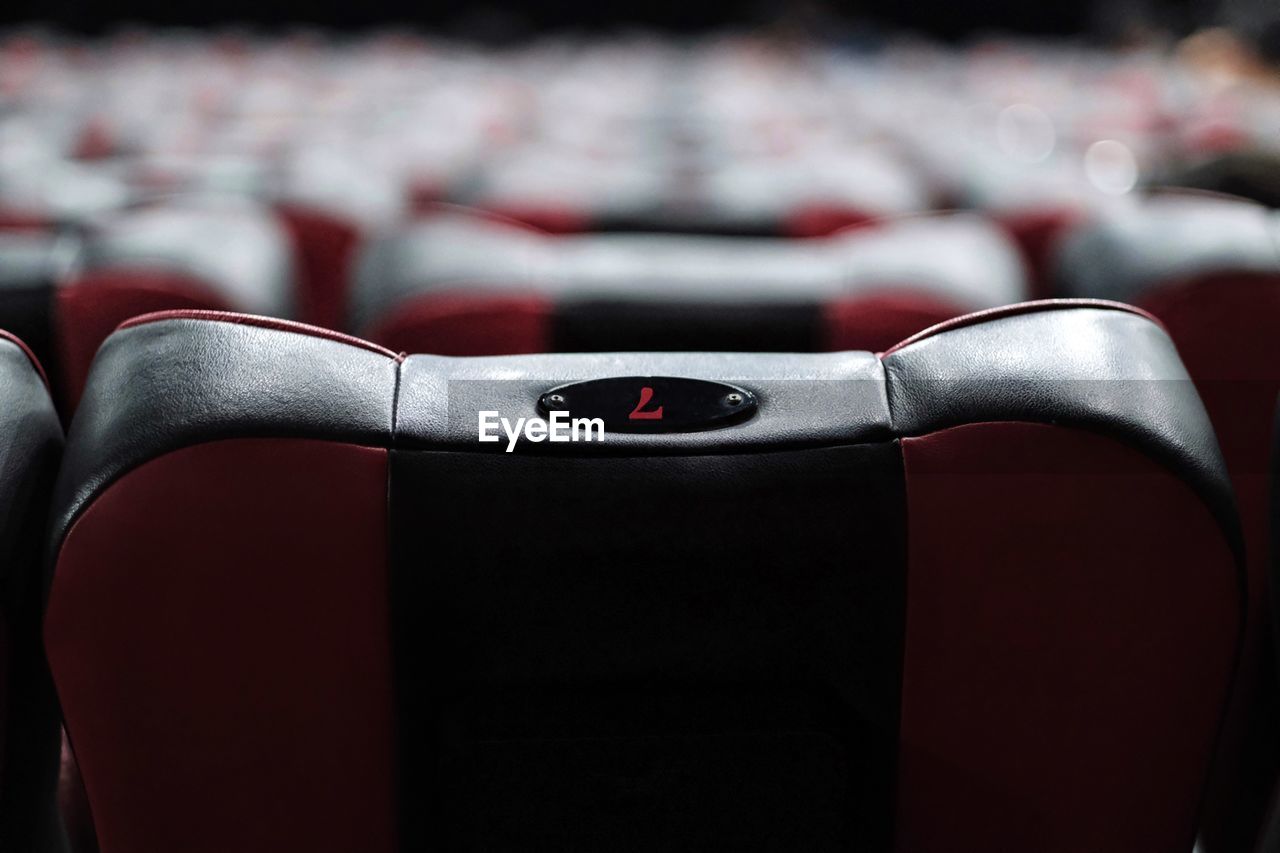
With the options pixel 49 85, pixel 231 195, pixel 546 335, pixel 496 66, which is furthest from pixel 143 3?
pixel 546 335

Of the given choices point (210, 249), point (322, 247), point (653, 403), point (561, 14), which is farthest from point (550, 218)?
point (561, 14)

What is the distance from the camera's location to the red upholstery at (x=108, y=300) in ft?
2.71

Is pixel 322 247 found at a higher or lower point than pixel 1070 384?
lower

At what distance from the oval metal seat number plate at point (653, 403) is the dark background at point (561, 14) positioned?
21.2 feet

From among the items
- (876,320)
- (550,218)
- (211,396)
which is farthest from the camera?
(550,218)

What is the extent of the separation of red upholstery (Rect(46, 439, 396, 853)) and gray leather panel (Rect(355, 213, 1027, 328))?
0.31 meters

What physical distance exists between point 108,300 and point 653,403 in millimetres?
480

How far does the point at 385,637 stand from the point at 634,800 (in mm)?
160

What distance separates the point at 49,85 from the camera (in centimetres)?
353

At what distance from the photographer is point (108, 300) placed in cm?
83

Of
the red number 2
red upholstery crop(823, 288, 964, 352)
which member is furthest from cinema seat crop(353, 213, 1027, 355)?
the red number 2

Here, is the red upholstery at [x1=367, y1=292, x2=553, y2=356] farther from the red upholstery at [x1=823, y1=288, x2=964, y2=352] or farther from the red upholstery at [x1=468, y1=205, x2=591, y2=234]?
the red upholstery at [x1=468, y1=205, x2=591, y2=234]

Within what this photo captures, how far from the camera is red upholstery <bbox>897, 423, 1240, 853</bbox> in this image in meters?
0.55

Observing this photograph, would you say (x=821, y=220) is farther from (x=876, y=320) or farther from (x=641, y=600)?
(x=641, y=600)
